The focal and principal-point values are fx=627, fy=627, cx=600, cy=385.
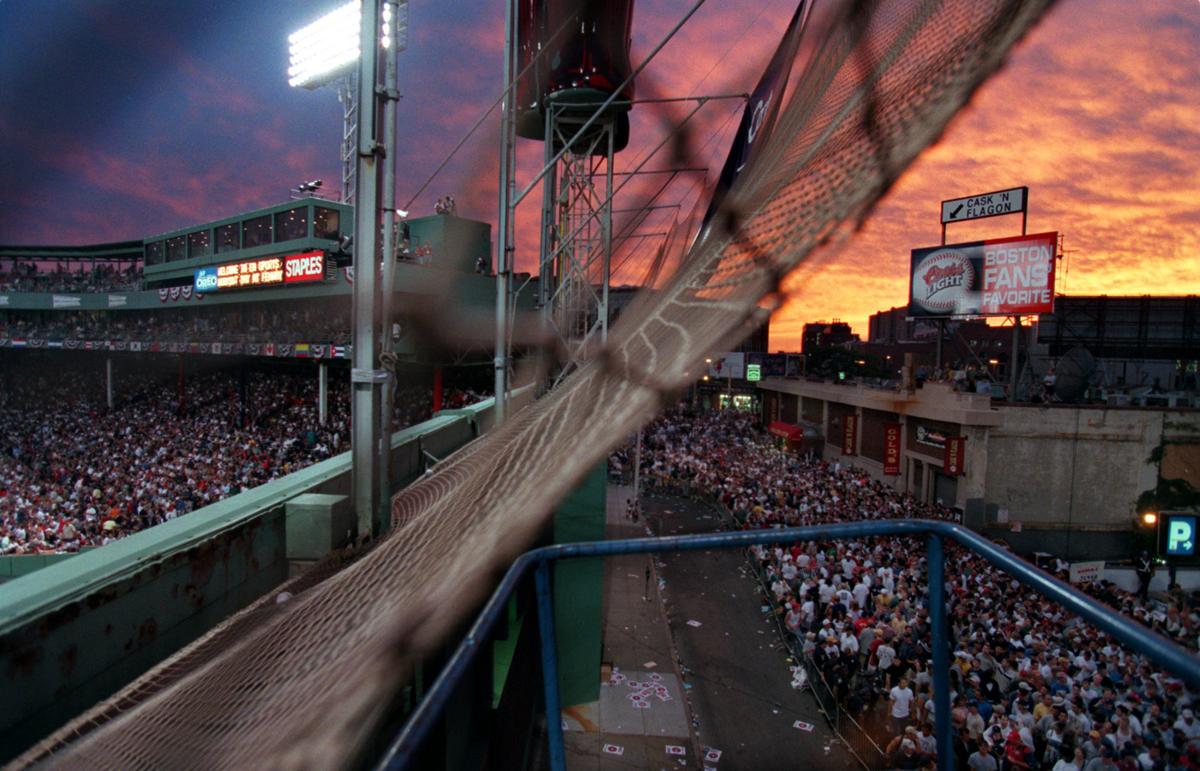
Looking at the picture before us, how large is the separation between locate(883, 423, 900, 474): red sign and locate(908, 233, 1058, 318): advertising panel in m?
4.29

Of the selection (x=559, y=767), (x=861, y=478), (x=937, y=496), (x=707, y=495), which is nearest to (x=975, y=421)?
(x=937, y=496)

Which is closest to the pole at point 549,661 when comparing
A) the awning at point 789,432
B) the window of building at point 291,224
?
the window of building at point 291,224

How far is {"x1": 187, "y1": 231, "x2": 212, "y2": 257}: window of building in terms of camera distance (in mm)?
35500

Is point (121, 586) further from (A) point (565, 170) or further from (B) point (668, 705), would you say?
(A) point (565, 170)

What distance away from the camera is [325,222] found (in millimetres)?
28906

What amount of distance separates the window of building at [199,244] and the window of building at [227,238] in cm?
72

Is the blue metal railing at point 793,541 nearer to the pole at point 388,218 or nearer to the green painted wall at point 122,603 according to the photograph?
the green painted wall at point 122,603

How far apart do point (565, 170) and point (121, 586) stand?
11.4m

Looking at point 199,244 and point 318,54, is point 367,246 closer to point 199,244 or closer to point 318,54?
point 318,54

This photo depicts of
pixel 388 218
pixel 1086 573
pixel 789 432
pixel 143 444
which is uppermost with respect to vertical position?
pixel 388 218

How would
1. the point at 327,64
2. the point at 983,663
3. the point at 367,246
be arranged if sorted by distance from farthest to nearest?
the point at 327,64 < the point at 983,663 < the point at 367,246

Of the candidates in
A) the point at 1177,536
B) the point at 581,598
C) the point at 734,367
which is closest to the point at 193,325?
the point at 581,598

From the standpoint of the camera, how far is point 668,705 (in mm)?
9211

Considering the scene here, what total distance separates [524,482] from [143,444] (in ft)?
89.1
